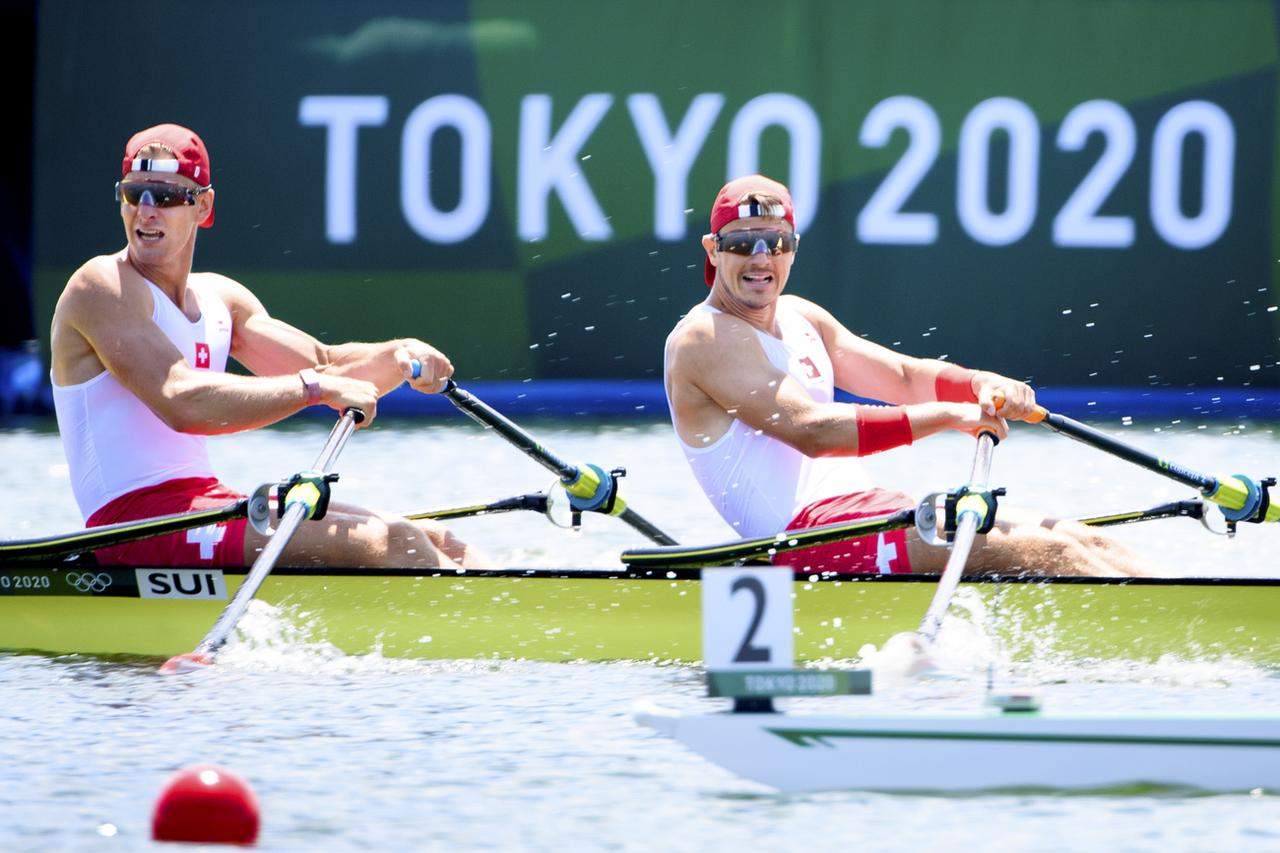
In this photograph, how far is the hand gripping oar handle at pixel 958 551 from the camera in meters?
5.68

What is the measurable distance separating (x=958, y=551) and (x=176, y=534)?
2.30 m

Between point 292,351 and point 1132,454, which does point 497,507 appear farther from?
point 1132,454

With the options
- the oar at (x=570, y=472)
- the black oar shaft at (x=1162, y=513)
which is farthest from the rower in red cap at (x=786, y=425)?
the oar at (x=570, y=472)

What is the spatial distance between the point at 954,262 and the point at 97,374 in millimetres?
8093

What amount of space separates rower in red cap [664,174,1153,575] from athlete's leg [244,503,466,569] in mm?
868

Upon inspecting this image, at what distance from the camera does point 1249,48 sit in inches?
520

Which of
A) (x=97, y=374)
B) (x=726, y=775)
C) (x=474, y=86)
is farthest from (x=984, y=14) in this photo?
(x=726, y=775)

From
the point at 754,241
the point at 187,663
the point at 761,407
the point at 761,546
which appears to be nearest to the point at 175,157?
the point at 187,663

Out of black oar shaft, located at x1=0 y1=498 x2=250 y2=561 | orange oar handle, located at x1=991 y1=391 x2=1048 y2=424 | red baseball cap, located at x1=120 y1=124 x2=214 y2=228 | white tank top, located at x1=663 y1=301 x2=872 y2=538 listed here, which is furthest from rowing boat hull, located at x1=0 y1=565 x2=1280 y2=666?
red baseball cap, located at x1=120 y1=124 x2=214 y2=228

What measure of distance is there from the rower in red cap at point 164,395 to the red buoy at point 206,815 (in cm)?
192

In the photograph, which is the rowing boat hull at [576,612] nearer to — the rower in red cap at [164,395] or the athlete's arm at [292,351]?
the rower in red cap at [164,395]

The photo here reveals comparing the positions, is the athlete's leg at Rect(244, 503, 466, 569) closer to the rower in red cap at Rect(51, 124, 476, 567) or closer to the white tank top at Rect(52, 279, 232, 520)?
the rower in red cap at Rect(51, 124, 476, 567)

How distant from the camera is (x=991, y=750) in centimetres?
471

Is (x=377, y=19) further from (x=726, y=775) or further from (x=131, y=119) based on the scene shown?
(x=726, y=775)
